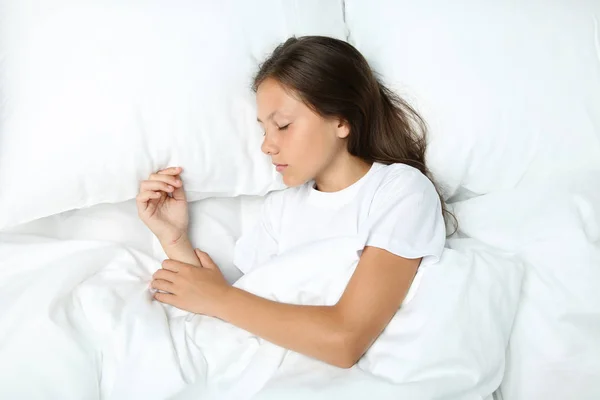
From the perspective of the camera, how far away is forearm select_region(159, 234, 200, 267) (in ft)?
3.64

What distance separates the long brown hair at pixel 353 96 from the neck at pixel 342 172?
0.06 feet

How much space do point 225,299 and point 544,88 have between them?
69 cm

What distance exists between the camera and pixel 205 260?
1.13 m

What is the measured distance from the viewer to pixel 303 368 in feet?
2.96

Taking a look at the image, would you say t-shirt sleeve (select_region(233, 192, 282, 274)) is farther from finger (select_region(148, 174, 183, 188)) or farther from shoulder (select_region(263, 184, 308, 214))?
finger (select_region(148, 174, 183, 188))

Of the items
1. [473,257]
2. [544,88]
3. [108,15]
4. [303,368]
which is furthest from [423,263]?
[108,15]

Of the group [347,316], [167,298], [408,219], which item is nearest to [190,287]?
[167,298]

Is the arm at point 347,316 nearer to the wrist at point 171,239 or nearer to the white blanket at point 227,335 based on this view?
the white blanket at point 227,335

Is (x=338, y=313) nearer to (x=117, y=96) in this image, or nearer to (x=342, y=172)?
(x=342, y=172)

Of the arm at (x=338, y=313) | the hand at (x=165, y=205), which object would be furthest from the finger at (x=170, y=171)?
the arm at (x=338, y=313)

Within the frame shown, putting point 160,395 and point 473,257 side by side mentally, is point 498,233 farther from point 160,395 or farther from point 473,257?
point 160,395

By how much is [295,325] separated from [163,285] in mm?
265

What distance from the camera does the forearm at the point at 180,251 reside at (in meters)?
1.11

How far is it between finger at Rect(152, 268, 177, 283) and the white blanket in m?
0.03
